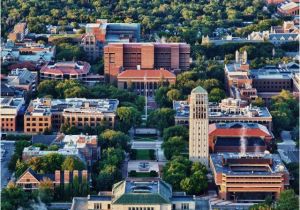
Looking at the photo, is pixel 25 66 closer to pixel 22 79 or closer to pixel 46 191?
pixel 22 79

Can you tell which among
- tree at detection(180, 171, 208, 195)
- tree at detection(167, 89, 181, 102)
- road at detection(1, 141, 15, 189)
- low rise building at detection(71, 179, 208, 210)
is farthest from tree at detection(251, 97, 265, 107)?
low rise building at detection(71, 179, 208, 210)

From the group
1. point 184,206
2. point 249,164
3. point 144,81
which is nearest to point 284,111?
point 249,164

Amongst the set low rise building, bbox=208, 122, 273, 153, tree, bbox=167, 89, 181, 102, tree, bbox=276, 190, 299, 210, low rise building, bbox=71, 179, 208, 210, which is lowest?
tree, bbox=167, 89, 181, 102

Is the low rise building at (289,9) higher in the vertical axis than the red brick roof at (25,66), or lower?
lower

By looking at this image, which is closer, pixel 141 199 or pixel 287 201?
pixel 141 199

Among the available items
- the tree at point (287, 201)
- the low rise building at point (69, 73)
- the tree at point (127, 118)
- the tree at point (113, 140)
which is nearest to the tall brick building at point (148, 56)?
the low rise building at point (69, 73)

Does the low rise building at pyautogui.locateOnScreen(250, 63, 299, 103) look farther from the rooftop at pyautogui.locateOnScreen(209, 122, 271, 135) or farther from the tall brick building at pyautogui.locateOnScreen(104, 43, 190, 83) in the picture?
the rooftop at pyautogui.locateOnScreen(209, 122, 271, 135)

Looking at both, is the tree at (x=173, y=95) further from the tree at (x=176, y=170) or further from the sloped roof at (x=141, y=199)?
the sloped roof at (x=141, y=199)
